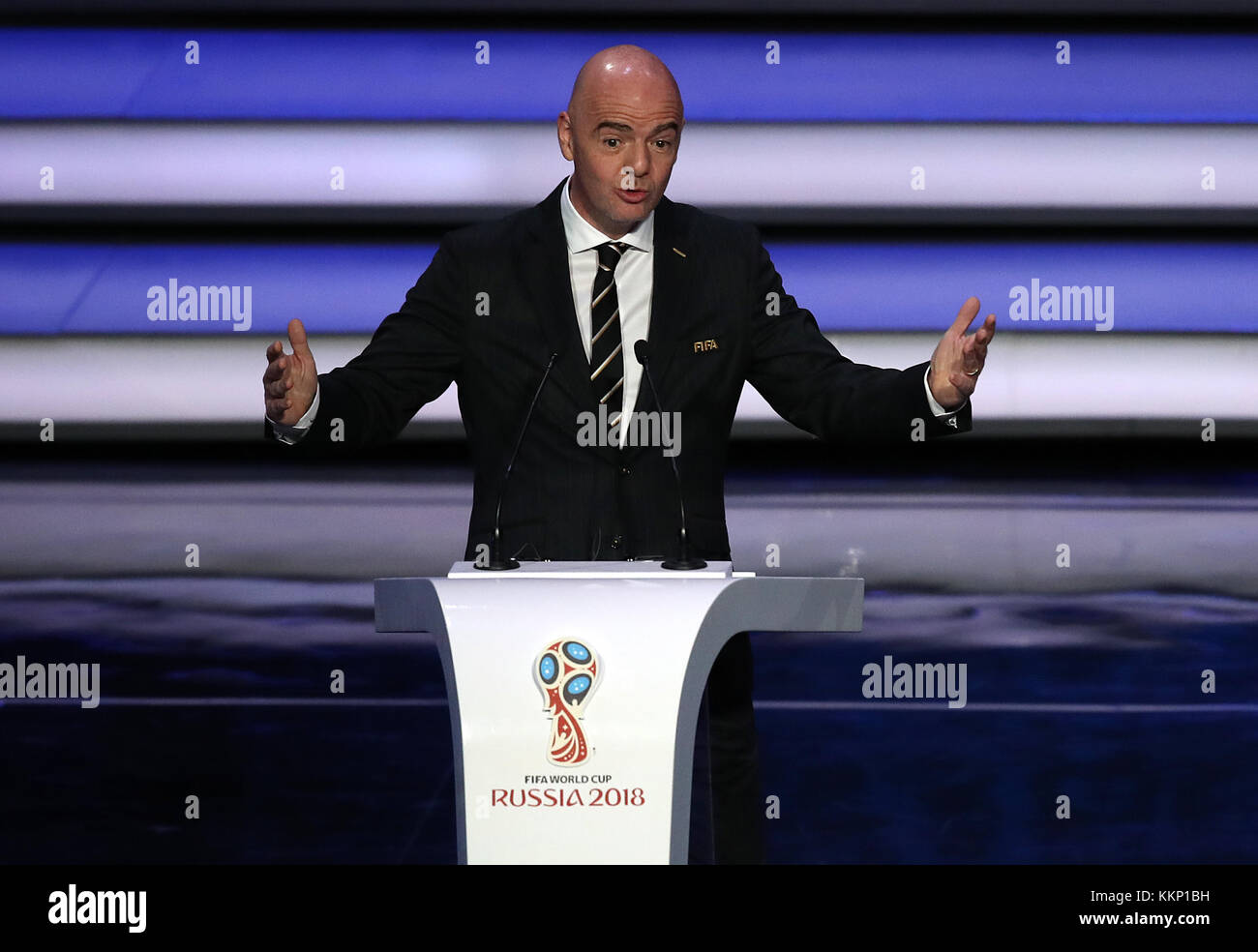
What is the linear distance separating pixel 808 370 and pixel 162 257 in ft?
11.0

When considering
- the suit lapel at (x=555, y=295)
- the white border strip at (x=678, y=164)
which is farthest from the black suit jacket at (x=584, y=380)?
the white border strip at (x=678, y=164)

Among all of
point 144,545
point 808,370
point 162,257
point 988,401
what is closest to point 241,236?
point 162,257

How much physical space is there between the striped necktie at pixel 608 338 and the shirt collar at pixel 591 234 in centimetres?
2

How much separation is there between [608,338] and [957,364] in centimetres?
54

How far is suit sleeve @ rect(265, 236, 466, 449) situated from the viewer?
2539 mm

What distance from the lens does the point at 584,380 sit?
2434 mm

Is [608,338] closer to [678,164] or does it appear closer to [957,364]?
[957,364]

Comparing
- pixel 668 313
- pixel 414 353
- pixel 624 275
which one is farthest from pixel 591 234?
pixel 414 353

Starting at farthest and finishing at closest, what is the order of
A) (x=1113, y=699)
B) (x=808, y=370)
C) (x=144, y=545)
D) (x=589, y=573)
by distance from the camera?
(x=144, y=545) < (x=1113, y=699) < (x=808, y=370) < (x=589, y=573)

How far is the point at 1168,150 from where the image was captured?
527 cm

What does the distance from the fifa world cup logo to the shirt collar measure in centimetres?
92

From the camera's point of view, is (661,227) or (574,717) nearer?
(574,717)

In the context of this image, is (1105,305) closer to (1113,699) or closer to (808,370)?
(1113,699)

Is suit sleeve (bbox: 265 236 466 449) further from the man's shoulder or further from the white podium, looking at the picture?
the white podium
